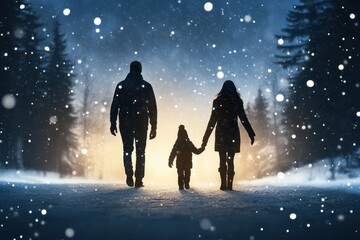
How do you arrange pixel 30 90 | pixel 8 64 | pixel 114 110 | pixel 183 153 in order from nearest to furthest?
pixel 114 110 < pixel 183 153 < pixel 8 64 < pixel 30 90

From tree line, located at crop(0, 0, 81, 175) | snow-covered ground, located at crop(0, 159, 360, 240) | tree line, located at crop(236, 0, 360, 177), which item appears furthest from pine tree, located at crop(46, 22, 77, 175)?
snow-covered ground, located at crop(0, 159, 360, 240)

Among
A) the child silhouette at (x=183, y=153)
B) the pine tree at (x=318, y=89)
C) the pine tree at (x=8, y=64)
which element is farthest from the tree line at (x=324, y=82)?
the pine tree at (x=8, y=64)

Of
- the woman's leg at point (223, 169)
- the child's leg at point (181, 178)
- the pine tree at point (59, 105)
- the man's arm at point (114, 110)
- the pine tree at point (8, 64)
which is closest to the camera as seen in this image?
the woman's leg at point (223, 169)

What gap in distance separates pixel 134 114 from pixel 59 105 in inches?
1300

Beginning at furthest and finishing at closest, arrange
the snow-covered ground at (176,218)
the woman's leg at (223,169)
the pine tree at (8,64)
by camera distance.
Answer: the pine tree at (8,64) → the woman's leg at (223,169) → the snow-covered ground at (176,218)

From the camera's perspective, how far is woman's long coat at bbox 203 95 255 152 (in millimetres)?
9117

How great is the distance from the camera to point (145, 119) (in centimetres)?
949

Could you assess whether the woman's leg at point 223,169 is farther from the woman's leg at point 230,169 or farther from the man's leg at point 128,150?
the man's leg at point 128,150

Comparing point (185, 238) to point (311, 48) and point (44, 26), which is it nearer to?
point (311, 48)

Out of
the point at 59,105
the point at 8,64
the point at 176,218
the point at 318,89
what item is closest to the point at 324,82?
the point at 318,89

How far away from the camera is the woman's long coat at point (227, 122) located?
9117 millimetres

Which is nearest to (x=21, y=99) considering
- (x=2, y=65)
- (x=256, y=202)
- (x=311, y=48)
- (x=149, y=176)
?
(x=2, y=65)

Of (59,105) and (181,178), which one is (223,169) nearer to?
(181,178)

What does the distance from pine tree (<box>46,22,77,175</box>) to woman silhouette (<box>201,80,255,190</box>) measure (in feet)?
105
